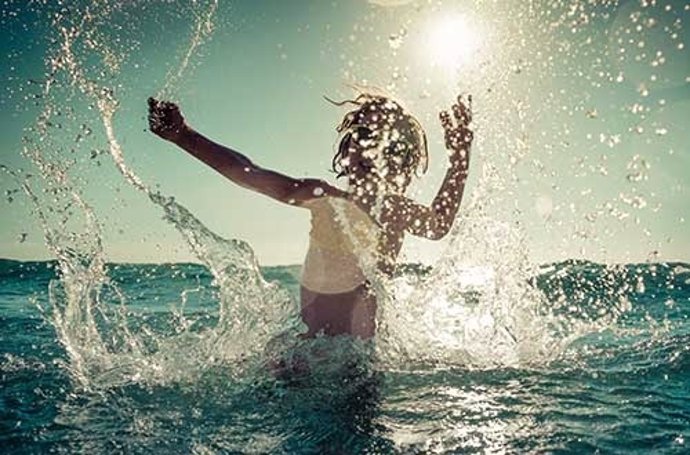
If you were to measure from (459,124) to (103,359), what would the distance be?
128 inches

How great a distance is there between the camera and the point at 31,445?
119 inches

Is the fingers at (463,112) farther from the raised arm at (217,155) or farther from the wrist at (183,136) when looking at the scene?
the wrist at (183,136)

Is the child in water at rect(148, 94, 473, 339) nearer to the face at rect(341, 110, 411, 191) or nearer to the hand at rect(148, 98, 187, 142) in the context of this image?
the face at rect(341, 110, 411, 191)

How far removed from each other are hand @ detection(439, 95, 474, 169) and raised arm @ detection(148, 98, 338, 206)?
1.30 m

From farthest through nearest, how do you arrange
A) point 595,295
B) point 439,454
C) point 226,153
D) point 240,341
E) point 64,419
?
point 595,295
point 240,341
point 226,153
point 64,419
point 439,454

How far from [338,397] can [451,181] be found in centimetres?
181

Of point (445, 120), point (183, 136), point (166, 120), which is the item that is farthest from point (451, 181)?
point (166, 120)

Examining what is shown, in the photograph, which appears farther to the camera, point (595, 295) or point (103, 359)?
point (595, 295)

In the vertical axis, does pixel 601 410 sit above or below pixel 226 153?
below

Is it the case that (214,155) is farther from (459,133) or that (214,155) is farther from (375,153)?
(459,133)

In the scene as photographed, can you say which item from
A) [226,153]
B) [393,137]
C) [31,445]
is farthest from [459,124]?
[31,445]

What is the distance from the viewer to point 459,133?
4.76 metres

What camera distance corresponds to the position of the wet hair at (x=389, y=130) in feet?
15.4

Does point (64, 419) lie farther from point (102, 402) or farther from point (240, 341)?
point (240, 341)
